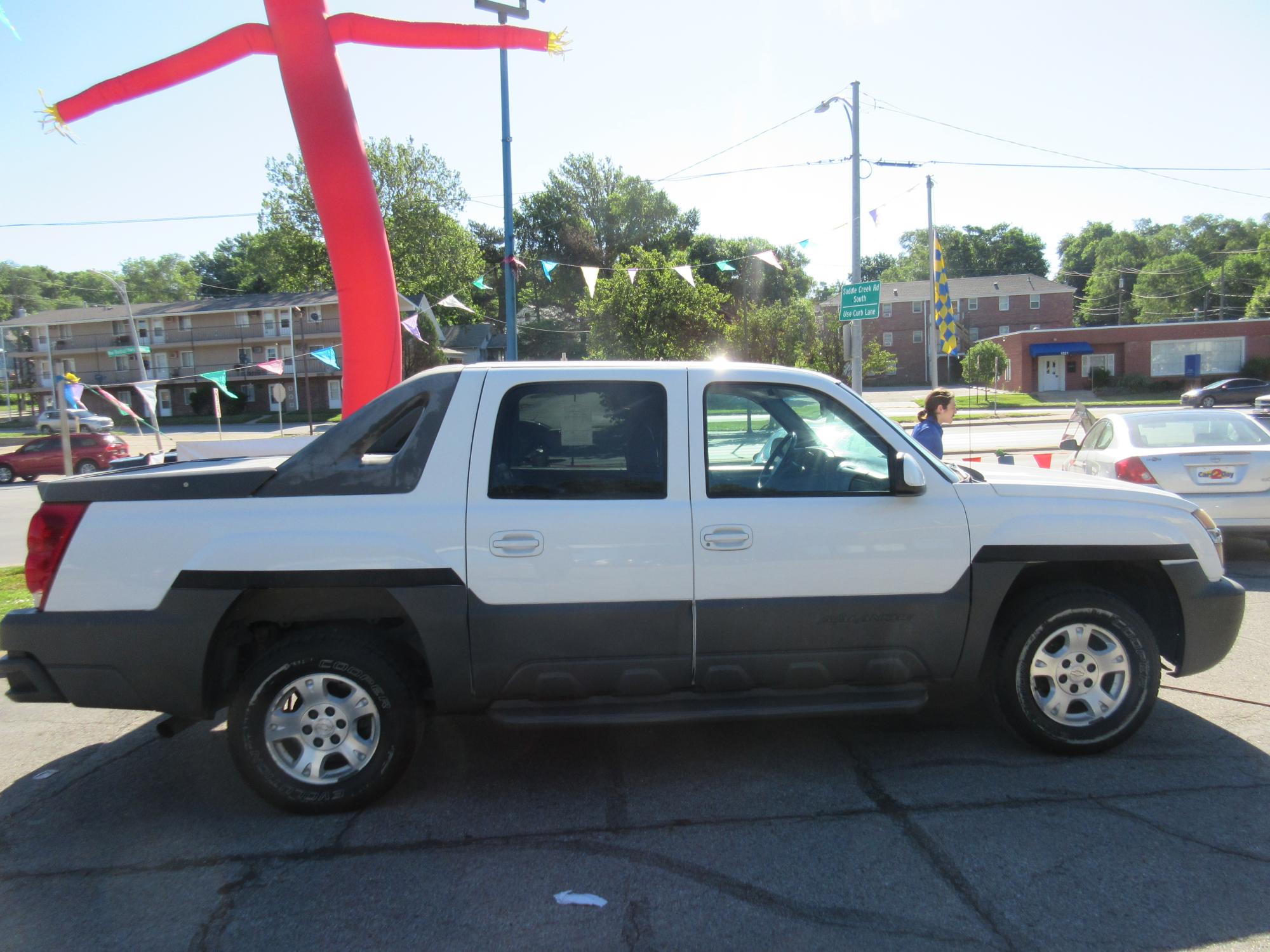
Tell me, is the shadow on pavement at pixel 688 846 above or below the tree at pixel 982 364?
below

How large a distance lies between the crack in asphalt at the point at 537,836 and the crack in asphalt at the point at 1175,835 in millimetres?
83

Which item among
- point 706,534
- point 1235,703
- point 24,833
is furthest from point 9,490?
point 1235,703

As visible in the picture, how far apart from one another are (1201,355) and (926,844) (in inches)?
2265

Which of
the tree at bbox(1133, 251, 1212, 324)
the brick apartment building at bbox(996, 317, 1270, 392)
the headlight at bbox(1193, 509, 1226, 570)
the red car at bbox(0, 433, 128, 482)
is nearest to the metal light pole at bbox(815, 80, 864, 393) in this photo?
the headlight at bbox(1193, 509, 1226, 570)

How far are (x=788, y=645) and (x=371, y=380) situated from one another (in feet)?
21.1

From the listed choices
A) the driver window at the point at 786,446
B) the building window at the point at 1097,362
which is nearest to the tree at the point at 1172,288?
the building window at the point at 1097,362

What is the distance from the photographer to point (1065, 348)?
5159 centimetres

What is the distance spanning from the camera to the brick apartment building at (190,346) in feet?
198

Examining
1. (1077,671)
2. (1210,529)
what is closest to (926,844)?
(1077,671)

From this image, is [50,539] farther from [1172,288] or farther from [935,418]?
[1172,288]

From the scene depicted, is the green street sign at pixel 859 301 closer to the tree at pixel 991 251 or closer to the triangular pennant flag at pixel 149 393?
the triangular pennant flag at pixel 149 393

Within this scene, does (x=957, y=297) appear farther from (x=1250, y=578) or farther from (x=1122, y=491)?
(x=1122, y=491)

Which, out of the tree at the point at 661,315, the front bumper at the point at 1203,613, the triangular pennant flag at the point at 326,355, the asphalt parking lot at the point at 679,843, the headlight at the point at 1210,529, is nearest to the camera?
the asphalt parking lot at the point at 679,843

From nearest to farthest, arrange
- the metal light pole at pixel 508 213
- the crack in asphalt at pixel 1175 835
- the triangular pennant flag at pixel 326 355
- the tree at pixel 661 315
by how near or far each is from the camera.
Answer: the crack in asphalt at pixel 1175 835 → the metal light pole at pixel 508 213 → the triangular pennant flag at pixel 326 355 → the tree at pixel 661 315
